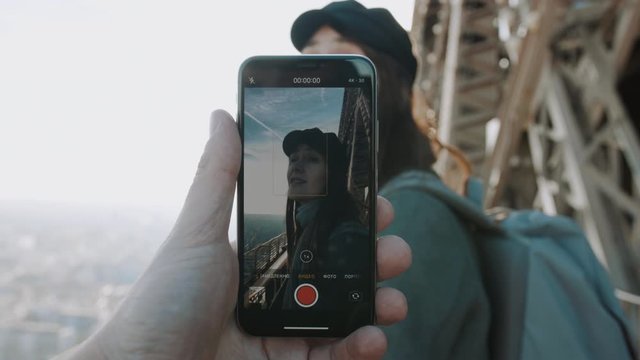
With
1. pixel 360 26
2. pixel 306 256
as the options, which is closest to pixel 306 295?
pixel 306 256

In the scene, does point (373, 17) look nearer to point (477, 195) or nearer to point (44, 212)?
point (477, 195)

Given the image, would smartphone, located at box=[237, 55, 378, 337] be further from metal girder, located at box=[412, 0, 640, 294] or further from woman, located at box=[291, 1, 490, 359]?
metal girder, located at box=[412, 0, 640, 294]

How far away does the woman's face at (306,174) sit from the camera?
3.61 feet

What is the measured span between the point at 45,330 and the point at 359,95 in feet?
83.5

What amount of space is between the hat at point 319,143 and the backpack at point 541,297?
28cm

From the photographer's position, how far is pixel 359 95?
3.77 feet

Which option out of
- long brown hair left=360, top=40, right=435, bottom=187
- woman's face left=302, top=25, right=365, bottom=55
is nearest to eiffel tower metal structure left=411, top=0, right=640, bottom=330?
long brown hair left=360, top=40, right=435, bottom=187

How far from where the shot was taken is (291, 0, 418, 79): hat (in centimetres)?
180

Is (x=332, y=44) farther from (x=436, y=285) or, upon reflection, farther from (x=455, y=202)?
(x=436, y=285)

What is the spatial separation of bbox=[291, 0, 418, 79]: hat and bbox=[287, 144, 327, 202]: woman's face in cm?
81

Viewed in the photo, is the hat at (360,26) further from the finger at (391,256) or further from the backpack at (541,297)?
the finger at (391,256)

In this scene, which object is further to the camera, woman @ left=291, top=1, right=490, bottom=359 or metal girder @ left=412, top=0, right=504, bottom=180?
metal girder @ left=412, top=0, right=504, bottom=180

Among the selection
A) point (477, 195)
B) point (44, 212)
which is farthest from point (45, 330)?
point (477, 195)

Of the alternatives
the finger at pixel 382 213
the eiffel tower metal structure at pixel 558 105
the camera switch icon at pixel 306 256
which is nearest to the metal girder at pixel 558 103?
the eiffel tower metal structure at pixel 558 105
